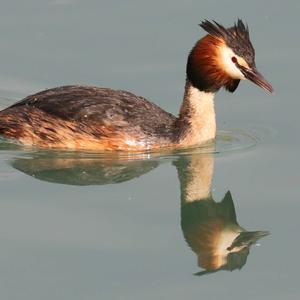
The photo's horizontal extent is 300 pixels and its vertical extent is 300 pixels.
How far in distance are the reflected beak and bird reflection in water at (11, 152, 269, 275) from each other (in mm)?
947

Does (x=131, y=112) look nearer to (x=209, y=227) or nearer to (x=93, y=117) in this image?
(x=93, y=117)

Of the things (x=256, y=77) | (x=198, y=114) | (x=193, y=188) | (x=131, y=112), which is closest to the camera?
(x=193, y=188)

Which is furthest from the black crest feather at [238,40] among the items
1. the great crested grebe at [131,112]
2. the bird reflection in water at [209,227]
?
the bird reflection in water at [209,227]

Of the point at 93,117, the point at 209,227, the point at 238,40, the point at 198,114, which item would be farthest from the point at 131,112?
the point at 209,227

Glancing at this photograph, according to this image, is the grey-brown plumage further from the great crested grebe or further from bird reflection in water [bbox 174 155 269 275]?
bird reflection in water [bbox 174 155 269 275]

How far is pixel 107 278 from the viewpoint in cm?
959

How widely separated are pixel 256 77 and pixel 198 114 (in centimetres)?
87

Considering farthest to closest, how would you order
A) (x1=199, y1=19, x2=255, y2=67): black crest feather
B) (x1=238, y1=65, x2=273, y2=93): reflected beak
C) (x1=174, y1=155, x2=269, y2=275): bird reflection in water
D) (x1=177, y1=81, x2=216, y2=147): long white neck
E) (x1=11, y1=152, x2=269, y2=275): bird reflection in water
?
(x1=177, y1=81, x2=216, y2=147): long white neck < (x1=199, y1=19, x2=255, y2=67): black crest feather < (x1=238, y1=65, x2=273, y2=93): reflected beak < (x1=11, y1=152, x2=269, y2=275): bird reflection in water < (x1=174, y1=155, x2=269, y2=275): bird reflection in water

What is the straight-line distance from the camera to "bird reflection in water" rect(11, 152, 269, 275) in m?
10.4

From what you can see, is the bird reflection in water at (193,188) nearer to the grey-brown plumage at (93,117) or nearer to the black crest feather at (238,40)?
the grey-brown plumage at (93,117)

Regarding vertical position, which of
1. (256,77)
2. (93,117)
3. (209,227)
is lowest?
(209,227)

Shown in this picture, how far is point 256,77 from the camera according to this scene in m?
12.9

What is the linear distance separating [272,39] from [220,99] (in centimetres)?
167

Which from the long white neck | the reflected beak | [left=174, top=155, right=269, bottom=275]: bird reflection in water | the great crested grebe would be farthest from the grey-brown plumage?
the reflected beak
